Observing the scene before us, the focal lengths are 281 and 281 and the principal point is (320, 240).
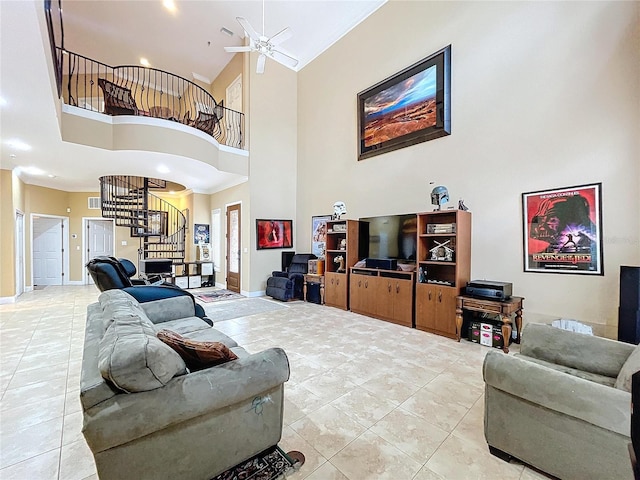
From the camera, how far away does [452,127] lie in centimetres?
446

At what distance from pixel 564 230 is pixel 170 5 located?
8487 mm

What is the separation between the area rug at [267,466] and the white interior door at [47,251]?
1029 centimetres

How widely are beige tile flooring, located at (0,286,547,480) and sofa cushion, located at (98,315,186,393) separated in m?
0.94

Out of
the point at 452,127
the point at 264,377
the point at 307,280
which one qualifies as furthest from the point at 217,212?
the point at 264,377

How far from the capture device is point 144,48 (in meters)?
7.74

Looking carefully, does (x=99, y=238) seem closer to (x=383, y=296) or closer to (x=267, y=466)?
(x=383, y=296)

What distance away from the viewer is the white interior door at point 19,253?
6.58m

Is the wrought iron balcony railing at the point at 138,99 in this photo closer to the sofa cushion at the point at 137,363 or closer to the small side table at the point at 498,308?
the sofa cushion at the point at 137,363

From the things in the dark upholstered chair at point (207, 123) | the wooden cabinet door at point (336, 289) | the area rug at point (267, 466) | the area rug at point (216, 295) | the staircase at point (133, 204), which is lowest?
the area rug at point (216, 295)

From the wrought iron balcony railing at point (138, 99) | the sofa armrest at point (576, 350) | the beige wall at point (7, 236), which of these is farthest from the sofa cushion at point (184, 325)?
the beige wall at point (7, 236)

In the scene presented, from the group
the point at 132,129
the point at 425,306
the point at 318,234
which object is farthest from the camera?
the point at 318,234

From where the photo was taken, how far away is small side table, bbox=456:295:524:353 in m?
3.42

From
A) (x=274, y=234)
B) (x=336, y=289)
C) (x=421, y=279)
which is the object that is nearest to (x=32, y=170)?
(x=274, y=234)

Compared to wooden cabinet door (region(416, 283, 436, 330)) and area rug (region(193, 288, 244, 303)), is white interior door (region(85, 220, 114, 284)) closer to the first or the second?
area rug (region(193, 288, 244, 303))
